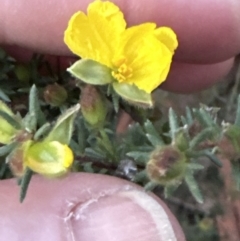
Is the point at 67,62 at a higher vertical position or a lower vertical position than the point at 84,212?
higher

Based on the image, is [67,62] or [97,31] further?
[67,62]

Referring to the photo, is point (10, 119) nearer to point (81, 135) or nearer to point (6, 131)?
point (6, 131)

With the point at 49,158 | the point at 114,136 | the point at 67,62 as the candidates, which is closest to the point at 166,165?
the point at 49,158

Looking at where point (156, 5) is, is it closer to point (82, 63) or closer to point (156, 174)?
point (82, 63)

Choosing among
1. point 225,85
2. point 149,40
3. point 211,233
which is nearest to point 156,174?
point 149,40

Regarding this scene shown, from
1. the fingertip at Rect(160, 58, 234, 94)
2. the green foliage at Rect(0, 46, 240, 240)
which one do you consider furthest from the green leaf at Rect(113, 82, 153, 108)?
the fingertip at Rect(160, 58, 234, 94)

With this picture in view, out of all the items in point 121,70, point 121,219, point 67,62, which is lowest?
point 121,219

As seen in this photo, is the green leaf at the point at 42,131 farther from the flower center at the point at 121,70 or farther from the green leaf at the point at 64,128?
the flower center at the point at 121,70
